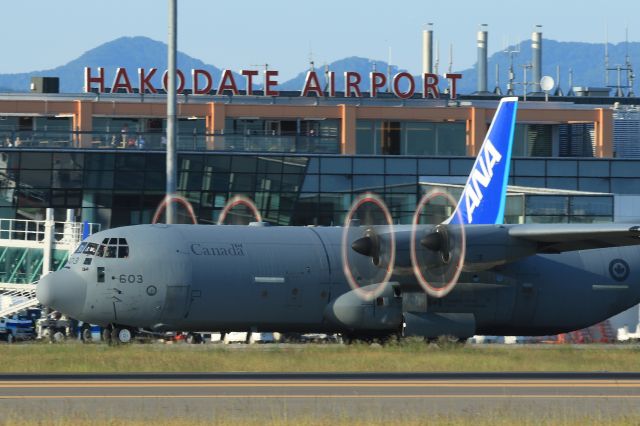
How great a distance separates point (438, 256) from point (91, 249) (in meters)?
11.5

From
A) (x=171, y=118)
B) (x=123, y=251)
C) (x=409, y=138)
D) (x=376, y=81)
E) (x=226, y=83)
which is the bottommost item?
(x=123, y=251)

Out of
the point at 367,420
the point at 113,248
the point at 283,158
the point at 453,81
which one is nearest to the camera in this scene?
Result: the point at 367,420

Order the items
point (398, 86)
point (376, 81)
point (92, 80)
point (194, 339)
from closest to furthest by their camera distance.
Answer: point (194, 339)
point (92, 80)
point (376, 81)
point (398, 86)

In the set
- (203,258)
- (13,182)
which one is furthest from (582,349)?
(13,182)

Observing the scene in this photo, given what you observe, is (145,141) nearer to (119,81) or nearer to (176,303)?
(119,81)

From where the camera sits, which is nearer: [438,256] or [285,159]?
[438,256]

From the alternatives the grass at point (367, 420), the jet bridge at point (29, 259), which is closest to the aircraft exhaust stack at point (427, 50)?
the jet bridge at point (29, 259)

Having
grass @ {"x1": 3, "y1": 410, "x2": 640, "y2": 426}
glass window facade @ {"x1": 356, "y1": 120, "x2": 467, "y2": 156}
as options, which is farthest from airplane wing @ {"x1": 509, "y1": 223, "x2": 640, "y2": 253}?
glass window facade @ {"x1": 356, "y1": 120, "x2": 467, "y2": 156}

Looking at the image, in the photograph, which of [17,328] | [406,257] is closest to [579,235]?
[406,257]

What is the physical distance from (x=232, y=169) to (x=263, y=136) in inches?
116

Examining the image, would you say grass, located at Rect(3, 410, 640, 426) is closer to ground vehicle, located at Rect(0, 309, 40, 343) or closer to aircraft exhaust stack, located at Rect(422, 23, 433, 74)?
ground vehicle, located at Rect(0, 309, 40, 343)

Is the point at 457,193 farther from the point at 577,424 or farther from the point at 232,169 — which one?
the point at 577,424

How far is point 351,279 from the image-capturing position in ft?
143

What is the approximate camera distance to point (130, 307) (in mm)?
40750
